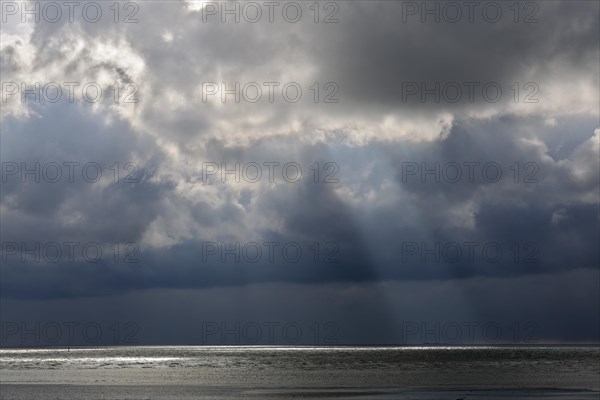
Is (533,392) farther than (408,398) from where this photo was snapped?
Yes

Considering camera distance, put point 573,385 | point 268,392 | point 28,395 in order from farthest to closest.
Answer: point 573,385
point 268,392
point 28,395

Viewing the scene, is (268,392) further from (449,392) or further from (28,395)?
(28,395)

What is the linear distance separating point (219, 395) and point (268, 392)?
269 inches

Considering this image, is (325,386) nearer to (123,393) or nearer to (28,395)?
(123,393)

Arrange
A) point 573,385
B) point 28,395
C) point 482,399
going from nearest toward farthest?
point 482,399, point 28,395, point 573,385

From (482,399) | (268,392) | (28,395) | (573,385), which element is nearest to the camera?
(482,399)

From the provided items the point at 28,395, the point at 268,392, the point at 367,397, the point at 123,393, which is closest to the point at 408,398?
the point at 367,397

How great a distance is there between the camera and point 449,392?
8144 centimetres

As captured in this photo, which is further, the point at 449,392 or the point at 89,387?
A: the point at 89,387

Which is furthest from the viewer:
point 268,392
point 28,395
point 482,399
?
point 268,392

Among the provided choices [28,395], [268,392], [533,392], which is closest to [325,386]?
[268,392]

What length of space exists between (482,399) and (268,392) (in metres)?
22.9

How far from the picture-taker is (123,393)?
258 ft

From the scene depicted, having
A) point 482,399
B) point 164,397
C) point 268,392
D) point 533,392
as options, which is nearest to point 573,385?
point 533,392
